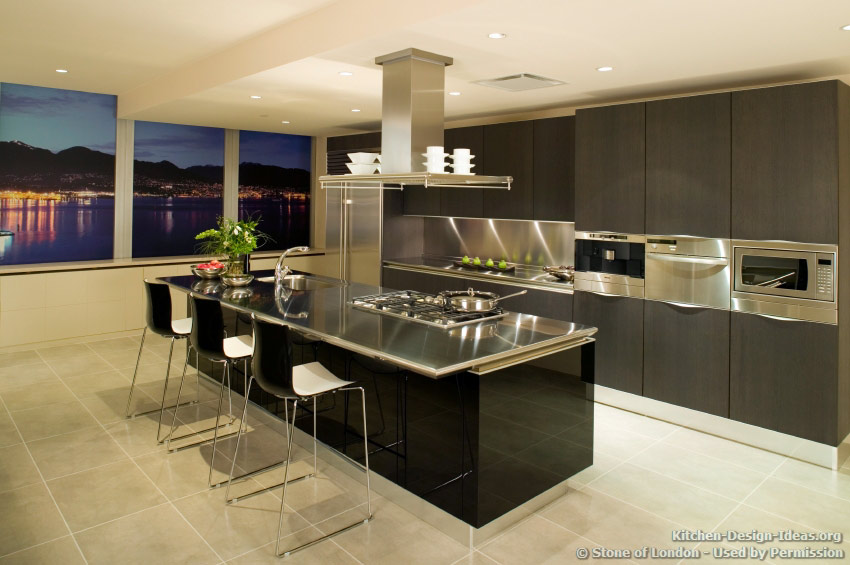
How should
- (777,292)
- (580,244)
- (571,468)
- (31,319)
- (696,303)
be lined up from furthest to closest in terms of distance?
1. (31,319)
2. (580,244)
3. (696,303)
4. (777,292)
5. (571,468)

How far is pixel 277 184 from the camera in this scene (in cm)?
851

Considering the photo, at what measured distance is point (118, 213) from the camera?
7.16m

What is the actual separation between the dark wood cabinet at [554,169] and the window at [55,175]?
481 cm

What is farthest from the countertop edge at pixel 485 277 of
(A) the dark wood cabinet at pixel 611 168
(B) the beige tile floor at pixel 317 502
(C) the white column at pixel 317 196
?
(C) the white column at pixel 317 196

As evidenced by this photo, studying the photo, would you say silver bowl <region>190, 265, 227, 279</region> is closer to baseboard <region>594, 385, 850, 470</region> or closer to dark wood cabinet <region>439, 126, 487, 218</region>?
dark wood cabinet <region>439, 126, 487, 218</region>

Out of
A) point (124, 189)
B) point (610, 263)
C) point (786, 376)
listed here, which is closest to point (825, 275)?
point (786, 376)

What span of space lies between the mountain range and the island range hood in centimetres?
432

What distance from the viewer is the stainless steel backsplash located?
6.01 metres

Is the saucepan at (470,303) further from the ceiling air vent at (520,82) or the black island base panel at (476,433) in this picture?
the ceiling air vent at (520,82)

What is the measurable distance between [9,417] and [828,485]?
5425 millimetres

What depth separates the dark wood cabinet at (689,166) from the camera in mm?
4102

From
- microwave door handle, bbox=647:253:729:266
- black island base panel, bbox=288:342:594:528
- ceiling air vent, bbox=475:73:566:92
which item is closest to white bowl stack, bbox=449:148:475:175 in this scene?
ceiling air vent, bbox=475:73:566:92

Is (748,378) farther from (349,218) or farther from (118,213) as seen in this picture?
(118,213)

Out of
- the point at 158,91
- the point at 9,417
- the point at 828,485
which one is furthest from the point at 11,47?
the point at 828,485
